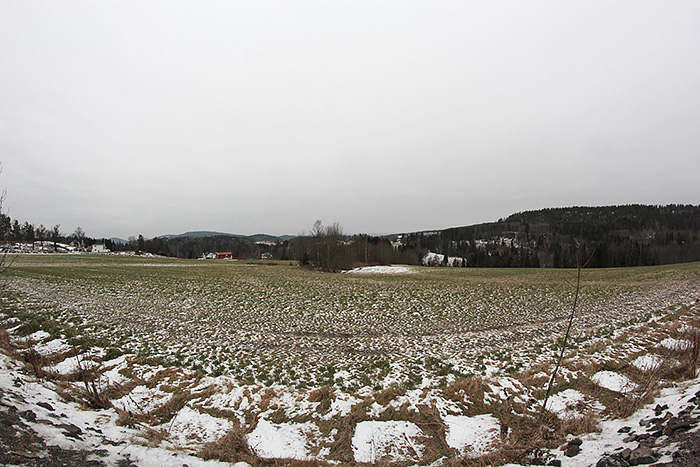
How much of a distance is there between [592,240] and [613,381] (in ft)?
16.5

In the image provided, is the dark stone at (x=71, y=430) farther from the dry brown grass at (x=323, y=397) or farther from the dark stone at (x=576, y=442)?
the dark stone at (x=576, y=442)

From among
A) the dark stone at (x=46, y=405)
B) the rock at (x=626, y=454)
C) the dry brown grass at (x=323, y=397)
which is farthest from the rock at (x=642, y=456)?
the dark stone at (x=46, y=405)

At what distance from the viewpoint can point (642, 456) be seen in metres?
3.42

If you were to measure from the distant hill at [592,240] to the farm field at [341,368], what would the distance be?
12.8 feet

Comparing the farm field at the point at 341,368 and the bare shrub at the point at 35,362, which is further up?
the bare shrub at the point at 35,362

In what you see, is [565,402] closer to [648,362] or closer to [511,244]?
[648,362]

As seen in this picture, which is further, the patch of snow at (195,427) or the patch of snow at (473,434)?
the patch of snow at (195,427)

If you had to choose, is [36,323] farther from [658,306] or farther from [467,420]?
[658,306]

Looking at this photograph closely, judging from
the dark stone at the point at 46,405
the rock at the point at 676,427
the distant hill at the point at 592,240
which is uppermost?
the distant hill at the point at 592,240

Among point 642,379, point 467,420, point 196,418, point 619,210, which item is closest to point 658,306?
point 642,379

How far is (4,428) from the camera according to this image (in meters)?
3.58

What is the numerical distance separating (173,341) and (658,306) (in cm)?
2384

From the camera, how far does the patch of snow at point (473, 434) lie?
498cm

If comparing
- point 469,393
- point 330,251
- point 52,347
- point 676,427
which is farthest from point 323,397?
point 330,251
